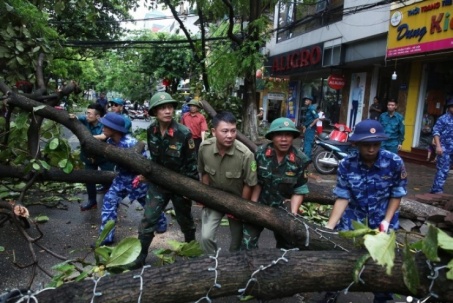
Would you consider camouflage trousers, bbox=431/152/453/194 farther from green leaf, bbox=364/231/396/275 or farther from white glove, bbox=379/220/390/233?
green leaf, bbox=364/231/396/275

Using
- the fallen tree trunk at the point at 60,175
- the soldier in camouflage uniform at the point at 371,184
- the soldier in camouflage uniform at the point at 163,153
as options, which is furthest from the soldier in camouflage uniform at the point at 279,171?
the fallen tree trunk at the point at 60,175

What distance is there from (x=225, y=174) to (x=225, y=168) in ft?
0.19

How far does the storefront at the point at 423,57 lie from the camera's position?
873 cm

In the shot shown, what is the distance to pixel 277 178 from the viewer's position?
10.5ft

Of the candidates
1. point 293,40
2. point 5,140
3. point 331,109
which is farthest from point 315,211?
point 293,40

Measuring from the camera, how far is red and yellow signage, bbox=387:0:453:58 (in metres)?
8.54

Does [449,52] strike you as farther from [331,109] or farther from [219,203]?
[219,203]

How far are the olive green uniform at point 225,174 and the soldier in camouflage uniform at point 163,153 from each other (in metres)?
0.26

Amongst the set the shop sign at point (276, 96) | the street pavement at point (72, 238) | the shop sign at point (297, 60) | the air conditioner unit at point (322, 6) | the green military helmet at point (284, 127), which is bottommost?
the street pavement at point (72, 238)

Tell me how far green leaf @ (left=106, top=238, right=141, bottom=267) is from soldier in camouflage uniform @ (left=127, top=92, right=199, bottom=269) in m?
1.16

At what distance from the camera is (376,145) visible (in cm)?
288

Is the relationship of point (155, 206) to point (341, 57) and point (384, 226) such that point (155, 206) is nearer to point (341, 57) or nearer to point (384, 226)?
point (384, 226)

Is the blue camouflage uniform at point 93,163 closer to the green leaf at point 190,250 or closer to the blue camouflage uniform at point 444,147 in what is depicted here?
the green leaf at point 190,250

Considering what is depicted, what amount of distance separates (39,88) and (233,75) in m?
6.69
